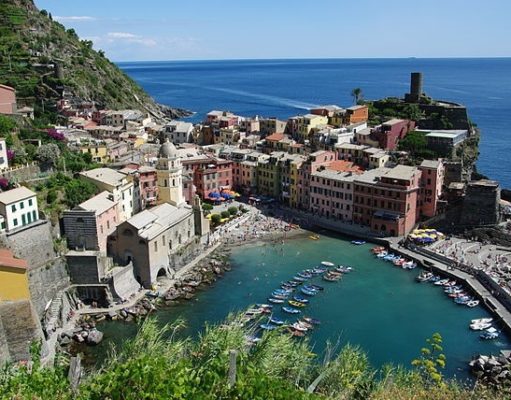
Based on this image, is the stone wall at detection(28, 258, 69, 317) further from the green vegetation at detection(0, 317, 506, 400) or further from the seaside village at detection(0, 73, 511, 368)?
the green vegetation at detection(0, 317, 506, 400)

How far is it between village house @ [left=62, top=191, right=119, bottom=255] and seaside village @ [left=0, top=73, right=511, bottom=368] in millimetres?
73

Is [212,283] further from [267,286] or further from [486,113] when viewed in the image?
[486,113]

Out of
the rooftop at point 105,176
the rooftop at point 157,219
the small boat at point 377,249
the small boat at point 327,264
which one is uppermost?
the rooftop at point 105,176

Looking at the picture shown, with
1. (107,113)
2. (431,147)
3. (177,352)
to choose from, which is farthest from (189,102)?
(177,352)

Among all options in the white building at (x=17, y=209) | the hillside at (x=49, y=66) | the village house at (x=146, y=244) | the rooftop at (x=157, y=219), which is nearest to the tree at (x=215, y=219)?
the rooftop at (x=157, y=219)

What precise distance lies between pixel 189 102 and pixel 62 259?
115 m

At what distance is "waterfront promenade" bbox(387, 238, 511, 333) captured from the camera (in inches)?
1341

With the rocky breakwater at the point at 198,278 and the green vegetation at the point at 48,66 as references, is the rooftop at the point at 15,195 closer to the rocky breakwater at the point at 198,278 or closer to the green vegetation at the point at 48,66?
the rocky breakwater at the point at 198,278

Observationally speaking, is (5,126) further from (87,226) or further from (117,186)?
(87,226)

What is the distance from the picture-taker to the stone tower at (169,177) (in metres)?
45.6

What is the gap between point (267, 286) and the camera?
39.0m

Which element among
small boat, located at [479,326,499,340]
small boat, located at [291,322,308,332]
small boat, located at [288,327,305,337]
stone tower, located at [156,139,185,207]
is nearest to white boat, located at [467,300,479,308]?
small boat, located at [479,326,499,340]

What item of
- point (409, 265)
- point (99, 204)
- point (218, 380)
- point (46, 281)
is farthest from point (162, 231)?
point (218, 380)

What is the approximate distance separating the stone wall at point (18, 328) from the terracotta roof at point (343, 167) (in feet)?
107
